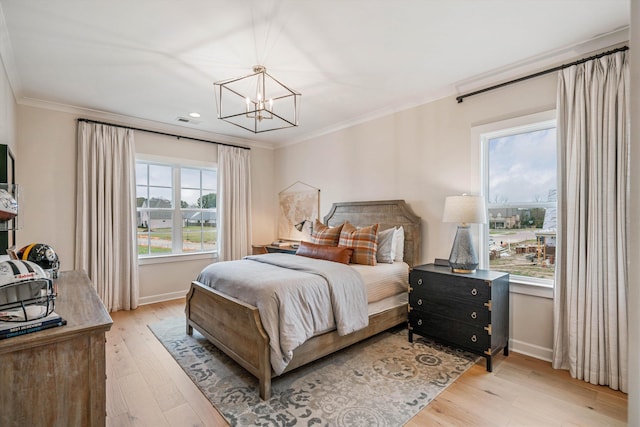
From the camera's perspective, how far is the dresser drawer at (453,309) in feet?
8.34

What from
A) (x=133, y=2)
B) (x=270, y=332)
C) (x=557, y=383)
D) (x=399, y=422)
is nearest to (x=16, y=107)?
(x=133, y=2)

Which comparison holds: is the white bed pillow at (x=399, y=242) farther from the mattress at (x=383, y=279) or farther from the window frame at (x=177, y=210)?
the window frame at (x=177, y=210)

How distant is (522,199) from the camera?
9.69 ft

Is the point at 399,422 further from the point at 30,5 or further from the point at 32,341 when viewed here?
the point at 30,5

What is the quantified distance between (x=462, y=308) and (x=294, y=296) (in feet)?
4.77

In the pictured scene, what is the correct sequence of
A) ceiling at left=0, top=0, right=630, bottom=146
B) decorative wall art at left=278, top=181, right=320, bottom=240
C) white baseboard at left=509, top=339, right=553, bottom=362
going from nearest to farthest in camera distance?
ceiling at left=0, top=0, right=630, bottom=146, white baseboard at left=509, top=339, right=553, bottom=362, decorative wall art at left=278, top=181, right=320, bottom=240

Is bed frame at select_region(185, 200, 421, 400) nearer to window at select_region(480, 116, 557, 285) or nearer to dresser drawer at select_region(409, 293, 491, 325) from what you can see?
dresser drawer at select_region(409, 293, 491, 325)

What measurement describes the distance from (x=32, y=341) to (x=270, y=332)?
1.32 meters

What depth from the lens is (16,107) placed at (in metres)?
3.49

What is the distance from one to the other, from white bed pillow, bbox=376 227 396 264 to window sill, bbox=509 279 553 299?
114 cm

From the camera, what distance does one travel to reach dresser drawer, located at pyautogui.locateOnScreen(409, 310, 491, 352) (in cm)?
255

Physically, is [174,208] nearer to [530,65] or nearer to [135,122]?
[135,122]

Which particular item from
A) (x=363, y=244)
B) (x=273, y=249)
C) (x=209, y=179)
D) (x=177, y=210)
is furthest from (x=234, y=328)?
(x=209, y=179)

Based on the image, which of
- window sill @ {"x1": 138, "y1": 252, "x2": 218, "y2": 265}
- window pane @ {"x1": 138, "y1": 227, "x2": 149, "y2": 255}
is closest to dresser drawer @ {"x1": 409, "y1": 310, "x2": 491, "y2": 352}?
window sill @ {"x1": 138, "y1": 252, "x2": 218, "y2": 265}
